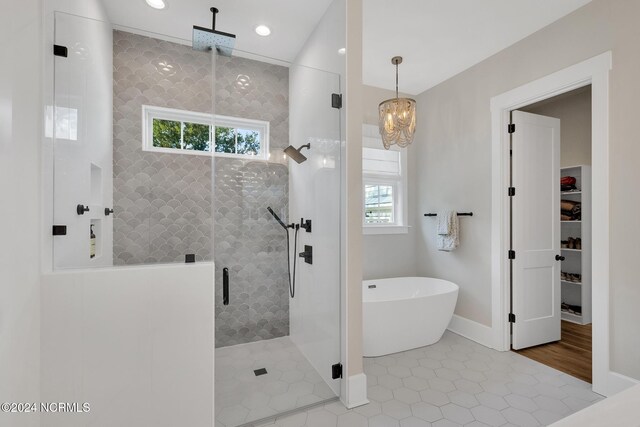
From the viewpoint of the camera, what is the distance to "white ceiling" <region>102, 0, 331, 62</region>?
2.21 metres

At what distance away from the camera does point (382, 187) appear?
3766 millimetres

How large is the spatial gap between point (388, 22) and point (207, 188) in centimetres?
214

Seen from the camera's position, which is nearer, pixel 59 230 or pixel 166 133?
pixel 59 230

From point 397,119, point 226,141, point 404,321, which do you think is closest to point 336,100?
point 226,141

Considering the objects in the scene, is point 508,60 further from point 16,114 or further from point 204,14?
point 16,114

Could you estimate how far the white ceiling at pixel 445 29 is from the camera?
225cm

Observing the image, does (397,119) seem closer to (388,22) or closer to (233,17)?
(388,22)

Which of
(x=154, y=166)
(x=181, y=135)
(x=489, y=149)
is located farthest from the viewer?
(x=489, y=149)

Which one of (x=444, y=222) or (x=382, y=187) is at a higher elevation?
(x=382, y=187)

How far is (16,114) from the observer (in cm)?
114

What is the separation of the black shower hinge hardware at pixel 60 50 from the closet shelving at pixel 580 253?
5.14 metres

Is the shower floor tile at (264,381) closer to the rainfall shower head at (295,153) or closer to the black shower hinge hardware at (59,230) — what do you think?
the black shower hinge hardware at (59,230)

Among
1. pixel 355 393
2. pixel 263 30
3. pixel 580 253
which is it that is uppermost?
pixel 263 30

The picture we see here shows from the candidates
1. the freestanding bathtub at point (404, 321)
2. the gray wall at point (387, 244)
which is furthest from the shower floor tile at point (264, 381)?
the gray wall at point (387, 244)
